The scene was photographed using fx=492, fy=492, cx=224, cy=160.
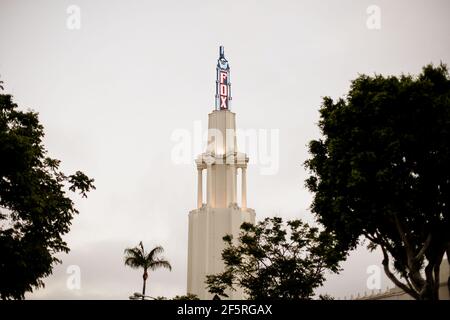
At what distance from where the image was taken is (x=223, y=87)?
79.9m

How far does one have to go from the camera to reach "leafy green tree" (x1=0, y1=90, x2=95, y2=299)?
23219 millimetres

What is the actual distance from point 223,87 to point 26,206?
58357 mm

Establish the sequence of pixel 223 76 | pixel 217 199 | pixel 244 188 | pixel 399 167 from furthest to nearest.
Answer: pixel 223 76, pixel 217 199, pixel 244 188, pixel 399 167

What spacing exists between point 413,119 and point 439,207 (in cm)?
410

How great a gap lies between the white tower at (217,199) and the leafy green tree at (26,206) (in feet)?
153

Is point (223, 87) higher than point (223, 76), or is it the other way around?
point (223, 76)

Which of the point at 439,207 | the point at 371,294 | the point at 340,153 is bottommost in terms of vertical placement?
the point at 371,294

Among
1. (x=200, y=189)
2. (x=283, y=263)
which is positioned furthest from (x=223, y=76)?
(x=283, y=263)

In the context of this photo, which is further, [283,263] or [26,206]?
[283,263]

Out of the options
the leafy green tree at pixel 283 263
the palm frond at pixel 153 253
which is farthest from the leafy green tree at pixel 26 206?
the palm frond at pixel 153 253

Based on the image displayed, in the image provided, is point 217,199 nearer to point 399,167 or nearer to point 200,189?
point 200,189
